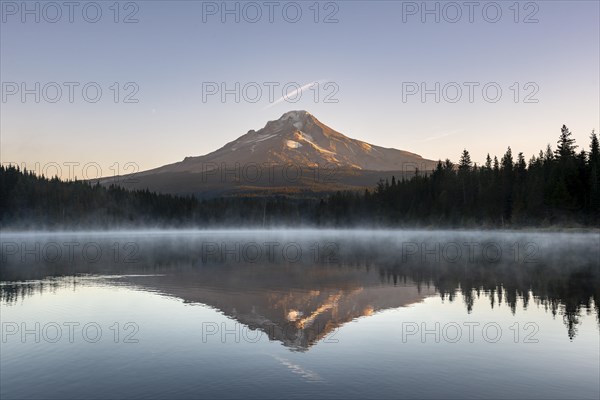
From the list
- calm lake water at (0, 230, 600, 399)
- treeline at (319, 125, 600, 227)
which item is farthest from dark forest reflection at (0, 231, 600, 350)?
treeline at (319, 125, 600, 227)

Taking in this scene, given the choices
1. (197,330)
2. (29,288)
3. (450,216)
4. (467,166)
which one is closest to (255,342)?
(197,330)

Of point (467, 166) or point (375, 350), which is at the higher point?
point (467, 166)

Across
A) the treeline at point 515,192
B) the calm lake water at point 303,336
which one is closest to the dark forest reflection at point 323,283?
the calm lake water at point 303,336

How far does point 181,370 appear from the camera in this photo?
20.0 m

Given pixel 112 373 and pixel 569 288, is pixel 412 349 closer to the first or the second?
pixel 112 373

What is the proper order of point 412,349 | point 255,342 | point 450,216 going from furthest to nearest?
point 450,216, point 255,342, point 412,349

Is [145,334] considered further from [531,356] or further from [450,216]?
[450,216]

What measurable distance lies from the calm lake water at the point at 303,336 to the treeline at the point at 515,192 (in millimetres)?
69980

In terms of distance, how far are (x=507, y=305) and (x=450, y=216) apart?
449 feet

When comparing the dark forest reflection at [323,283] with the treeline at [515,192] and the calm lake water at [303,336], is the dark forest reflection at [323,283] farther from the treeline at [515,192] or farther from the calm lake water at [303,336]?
the treeline at [515,192]

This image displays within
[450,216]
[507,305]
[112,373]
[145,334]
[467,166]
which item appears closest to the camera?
[112,373]

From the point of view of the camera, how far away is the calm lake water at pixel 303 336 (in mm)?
18203

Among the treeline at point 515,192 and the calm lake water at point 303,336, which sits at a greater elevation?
the treeline at point 515,192

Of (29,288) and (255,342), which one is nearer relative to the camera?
(255,342)
